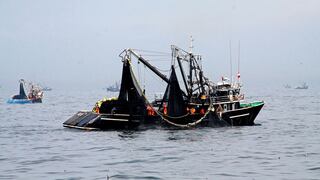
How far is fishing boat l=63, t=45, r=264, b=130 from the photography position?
59125 mm

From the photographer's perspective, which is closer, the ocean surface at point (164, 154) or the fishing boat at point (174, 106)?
the ocean surface at point (164, 154)

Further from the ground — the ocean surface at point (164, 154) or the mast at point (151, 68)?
the mast at point (151, 68)

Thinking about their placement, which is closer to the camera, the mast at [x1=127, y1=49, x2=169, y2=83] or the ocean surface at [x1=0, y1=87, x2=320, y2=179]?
the ocean surface at [x1=0, y1=87, x2=320, y2=179]

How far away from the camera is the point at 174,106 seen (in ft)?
195

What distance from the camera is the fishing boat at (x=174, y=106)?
59125 millimetres

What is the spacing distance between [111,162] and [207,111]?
82.3 ft

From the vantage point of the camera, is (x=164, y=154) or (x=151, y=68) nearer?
(x=164, y=154)

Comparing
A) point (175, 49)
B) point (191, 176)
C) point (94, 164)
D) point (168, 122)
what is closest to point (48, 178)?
point (94, 164)

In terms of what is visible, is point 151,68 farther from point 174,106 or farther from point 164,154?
point 164,154

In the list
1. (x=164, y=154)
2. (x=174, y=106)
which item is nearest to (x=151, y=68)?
(x=174, y=106)

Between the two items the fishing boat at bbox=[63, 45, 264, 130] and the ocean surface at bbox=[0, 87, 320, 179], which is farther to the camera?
the fishing boat at bbox=[63, 45, 264, 130]

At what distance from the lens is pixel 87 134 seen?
5709cm

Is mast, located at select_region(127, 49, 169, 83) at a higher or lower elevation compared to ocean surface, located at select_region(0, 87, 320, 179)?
higher

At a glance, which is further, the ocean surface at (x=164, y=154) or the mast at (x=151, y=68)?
the mast at (x=151, y=68)
